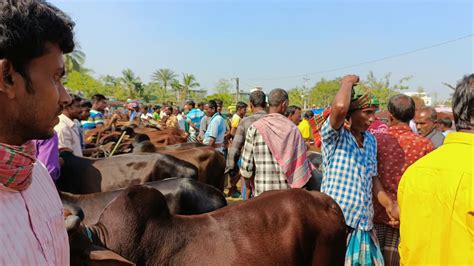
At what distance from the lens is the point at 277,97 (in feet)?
14.4

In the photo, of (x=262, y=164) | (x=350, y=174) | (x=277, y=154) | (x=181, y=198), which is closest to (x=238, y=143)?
(x=262, y=164)

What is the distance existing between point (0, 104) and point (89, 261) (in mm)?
1001

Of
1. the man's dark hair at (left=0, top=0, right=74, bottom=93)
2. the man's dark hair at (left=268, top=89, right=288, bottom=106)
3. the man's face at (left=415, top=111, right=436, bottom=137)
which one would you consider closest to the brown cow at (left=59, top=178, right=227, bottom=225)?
the man's dark hair at (left=268, top=89, right=288, bottom=106)

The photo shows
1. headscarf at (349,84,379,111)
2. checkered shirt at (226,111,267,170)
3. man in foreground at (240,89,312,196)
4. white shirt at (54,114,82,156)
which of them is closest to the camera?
headscarf at (349,84,379,111)

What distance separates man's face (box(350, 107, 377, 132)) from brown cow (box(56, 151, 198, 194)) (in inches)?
132

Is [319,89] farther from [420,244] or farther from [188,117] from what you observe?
[420,244]

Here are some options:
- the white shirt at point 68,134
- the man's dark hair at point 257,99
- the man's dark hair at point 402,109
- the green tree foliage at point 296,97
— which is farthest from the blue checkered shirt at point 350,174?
the green tree foliage at point 296,97

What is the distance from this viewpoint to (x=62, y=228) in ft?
4.11

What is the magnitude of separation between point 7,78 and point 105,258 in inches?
38.7

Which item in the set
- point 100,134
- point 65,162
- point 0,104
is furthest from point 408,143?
point 100,134

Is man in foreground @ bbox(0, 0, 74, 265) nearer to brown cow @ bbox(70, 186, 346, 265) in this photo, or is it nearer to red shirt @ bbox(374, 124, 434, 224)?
brown cow @ bbox(70, 186, 346, 265)

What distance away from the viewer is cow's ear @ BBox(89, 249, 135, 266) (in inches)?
65.6

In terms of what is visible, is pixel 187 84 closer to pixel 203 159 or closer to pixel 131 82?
pixel 131 82

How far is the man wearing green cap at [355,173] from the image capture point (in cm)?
280
